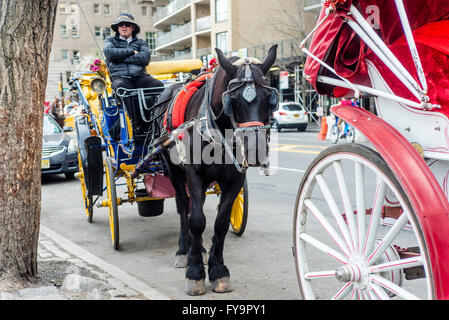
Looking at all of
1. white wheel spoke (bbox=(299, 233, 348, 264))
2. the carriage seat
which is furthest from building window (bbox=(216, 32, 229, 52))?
white wheel spoke (bbox=(299, 233, 348, 264))

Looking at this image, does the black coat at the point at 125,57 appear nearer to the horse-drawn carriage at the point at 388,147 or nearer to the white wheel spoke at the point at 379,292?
the horse-drawn carriage at the point at 388,147

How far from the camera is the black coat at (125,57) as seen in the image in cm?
643

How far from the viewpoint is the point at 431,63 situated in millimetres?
2943

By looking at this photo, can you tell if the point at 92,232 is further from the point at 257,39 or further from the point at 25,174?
the point at 257,39

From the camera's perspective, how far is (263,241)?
20.8 ft

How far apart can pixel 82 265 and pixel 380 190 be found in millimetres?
3452

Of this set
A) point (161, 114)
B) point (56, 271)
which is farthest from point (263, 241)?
point (56, 271)

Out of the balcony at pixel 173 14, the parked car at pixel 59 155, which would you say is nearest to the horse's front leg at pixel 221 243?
the parked car at pixel 59 155

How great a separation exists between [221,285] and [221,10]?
44.0 metres

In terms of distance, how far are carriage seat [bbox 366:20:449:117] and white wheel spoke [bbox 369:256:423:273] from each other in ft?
2.92

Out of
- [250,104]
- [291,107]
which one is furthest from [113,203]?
[291,107]

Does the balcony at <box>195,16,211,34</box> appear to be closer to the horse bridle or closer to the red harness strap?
the red harness strap

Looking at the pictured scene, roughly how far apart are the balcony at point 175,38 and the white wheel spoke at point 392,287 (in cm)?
5219

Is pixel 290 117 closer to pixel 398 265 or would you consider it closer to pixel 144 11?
pixel 398 265
